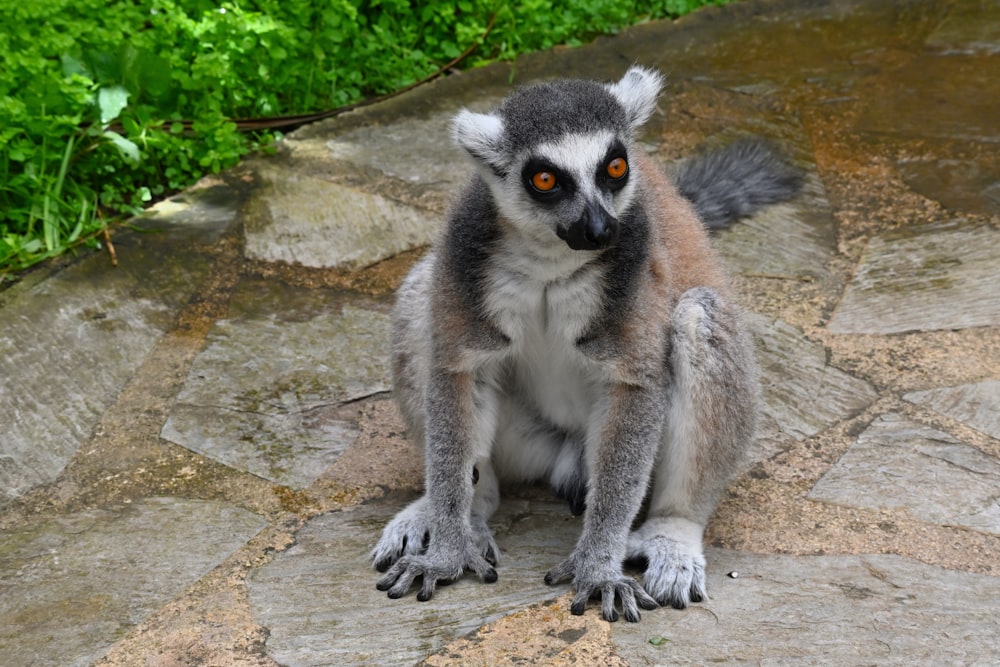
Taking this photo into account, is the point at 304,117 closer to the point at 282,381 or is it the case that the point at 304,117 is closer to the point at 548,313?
the point at 282,381

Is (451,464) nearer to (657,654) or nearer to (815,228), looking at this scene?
(657,654)

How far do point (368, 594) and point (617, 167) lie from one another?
1578 mm

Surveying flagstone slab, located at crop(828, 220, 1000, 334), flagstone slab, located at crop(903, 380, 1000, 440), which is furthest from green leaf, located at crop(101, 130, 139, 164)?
flagstone slab, located at crop(903, 380, 1000, 440)

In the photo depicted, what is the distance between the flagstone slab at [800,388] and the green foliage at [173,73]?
10.5ft

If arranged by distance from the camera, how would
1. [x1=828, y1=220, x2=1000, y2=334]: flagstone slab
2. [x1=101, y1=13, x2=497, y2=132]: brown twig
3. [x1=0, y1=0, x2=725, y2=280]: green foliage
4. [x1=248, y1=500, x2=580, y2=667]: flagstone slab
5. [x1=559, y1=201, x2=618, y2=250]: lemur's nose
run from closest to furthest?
[x1=248, y1=500, x2=580, y2=667]: flagstone slab
[x1=559, y1=201, x2=618, y2=250]: lemur's nose
[x1=828, y1=220, x2=1000, y2=334]: flagstone slab
[x1=0, y1=0, x2=725, y2=280]: green foliage
[x1=101, y1=13, x2=497, y2=132]: brown twig

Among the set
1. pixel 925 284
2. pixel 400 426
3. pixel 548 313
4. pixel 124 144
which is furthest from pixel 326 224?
pixel 925 284

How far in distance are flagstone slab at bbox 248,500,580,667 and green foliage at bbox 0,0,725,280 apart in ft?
7.53

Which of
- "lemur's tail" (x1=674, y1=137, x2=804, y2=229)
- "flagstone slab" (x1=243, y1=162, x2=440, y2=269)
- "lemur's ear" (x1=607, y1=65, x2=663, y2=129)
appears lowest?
"flagstone slab" (x1=243, y1=162, x2=440, y2=269)

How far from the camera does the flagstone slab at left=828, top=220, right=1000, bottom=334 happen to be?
16.7ft

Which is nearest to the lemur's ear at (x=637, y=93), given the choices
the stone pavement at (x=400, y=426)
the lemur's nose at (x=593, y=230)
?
the lemur's nose at (x=593, y=230)

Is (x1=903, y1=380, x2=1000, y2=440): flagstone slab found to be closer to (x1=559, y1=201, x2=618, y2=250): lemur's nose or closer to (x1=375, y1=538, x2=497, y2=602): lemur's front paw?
(x1=559, y1=201, x2=618, y2=250): lemur's nose

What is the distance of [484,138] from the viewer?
3707mm

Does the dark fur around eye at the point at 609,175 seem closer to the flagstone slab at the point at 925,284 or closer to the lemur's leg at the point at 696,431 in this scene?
the lemur's leg at the point at 696,431

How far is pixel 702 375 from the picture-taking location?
12.2 ft
